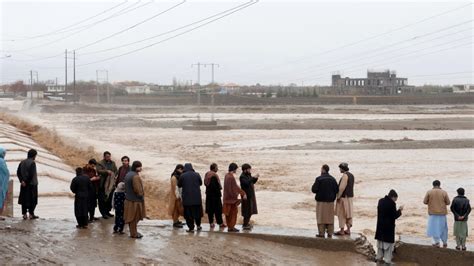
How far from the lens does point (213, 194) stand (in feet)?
40.0

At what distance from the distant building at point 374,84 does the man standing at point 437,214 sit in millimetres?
156126

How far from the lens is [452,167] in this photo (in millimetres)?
30281

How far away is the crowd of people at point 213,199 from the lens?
1093 centimetres

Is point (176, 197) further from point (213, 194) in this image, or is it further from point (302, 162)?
point (302, 162)

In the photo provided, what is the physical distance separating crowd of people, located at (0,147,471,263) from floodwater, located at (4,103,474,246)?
9.23ft

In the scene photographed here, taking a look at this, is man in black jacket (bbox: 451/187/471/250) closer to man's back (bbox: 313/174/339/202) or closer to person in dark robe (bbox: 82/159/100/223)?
man's back (bbox: 313/174/339/202)

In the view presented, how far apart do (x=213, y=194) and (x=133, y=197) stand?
5.81 ft

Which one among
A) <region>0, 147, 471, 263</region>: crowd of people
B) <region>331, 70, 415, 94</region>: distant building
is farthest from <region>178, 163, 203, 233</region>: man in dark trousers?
<region>331, 70, 415, 94</region>: distant building

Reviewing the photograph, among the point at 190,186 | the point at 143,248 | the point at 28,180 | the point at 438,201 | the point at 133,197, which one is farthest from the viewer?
the point at 28,180

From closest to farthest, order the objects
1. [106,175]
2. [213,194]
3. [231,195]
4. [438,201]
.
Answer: [438,201] < [231,195] < [213,194] < [106,175]

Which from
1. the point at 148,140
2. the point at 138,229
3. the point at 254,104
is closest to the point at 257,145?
the point at 148,140

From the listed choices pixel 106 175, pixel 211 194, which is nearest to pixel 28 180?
pixel 106 175

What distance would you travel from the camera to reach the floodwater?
60.9ft

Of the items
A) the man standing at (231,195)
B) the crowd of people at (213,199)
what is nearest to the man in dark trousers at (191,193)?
the crowd of people at (213,199)
